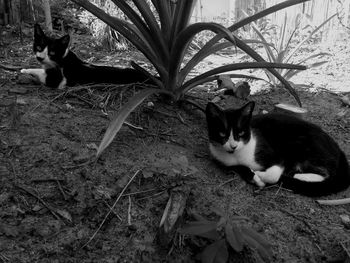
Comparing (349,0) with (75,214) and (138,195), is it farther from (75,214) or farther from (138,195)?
(75,214)

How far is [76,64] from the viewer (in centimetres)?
278

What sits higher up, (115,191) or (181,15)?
(181,15)

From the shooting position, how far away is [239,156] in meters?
2.13

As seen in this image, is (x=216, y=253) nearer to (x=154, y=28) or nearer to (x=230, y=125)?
(x=230, y=125)

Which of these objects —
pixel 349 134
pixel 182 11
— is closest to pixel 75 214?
pixel 182 11

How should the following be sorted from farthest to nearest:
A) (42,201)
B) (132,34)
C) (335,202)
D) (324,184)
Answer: (132,34)
(324,184)
(335,202)
(42,201)

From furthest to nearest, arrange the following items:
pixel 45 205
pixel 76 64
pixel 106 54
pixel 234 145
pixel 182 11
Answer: pixel 106 54 < pixel 76 64 < pixel 182 11 < pixel 234 145 < pixel 45 205

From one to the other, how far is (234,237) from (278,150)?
100 centimetres

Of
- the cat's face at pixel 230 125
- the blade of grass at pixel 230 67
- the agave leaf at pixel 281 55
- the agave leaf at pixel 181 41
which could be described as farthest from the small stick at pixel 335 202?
the agave leaf at pixel 281 55

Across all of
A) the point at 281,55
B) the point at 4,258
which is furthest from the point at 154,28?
the point at 281,55

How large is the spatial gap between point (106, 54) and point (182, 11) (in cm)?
227

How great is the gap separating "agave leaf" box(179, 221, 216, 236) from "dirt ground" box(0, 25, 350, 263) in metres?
0.18

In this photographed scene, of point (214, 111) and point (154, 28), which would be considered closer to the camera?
point (214, 111)

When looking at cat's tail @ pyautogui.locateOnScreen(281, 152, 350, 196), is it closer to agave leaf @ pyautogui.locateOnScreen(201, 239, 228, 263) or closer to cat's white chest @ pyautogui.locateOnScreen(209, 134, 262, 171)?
cat's white chest @ pyautogui.locateOnScreen(209, 134, 262, 171)
